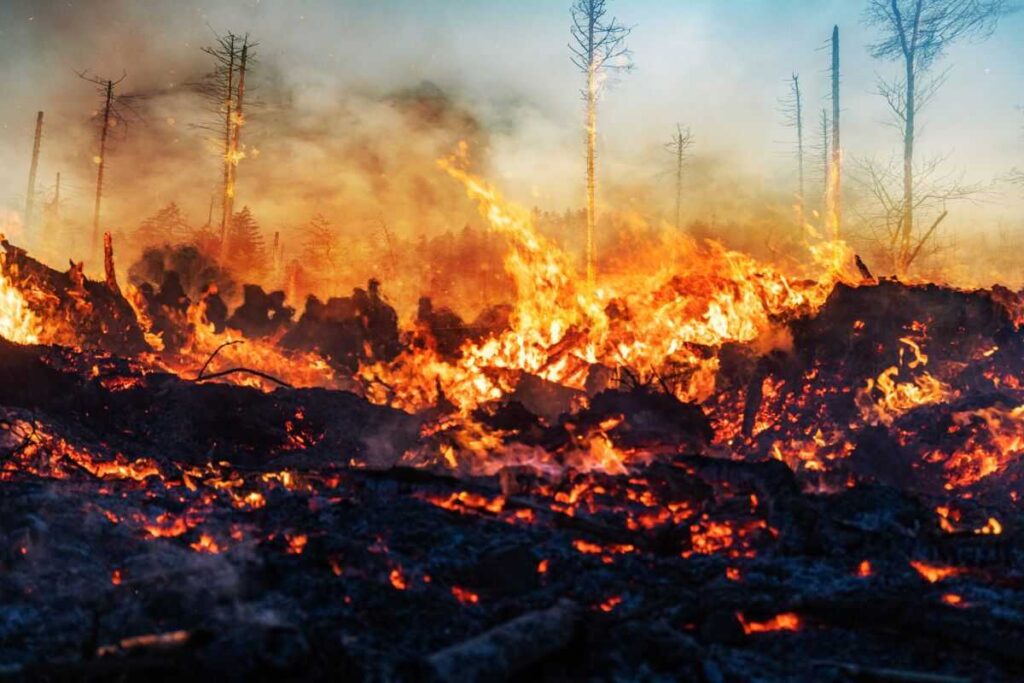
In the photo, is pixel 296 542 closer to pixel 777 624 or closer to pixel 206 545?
pixel 206 545

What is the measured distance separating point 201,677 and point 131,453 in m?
7.32

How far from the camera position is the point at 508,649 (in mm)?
3867

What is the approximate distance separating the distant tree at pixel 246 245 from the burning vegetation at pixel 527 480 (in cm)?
1253

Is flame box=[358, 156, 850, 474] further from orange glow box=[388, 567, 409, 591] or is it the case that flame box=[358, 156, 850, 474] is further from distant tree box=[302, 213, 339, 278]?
distant tree box=[302, 213, 339, 278]

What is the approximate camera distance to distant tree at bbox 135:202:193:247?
124ft

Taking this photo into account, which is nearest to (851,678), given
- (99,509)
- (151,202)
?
(99,509)

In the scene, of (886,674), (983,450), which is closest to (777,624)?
(886,674)

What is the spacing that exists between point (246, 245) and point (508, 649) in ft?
114

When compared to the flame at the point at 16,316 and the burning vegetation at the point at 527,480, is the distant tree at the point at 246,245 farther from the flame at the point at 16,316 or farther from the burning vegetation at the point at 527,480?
the flame at the point at 16,316

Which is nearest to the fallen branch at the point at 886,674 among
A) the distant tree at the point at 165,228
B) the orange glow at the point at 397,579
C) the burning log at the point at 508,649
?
the burning log at the point at 508,649

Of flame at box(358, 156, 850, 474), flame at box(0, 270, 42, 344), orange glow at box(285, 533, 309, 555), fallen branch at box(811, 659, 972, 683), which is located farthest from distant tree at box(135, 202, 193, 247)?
fallen branch at box(811, 659, 972, 683)

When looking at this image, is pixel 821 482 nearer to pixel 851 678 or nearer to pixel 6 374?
pixel 851 678

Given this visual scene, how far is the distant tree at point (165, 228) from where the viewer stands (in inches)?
1487

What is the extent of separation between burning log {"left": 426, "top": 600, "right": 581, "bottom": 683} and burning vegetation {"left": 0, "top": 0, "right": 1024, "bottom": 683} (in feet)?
0.06
